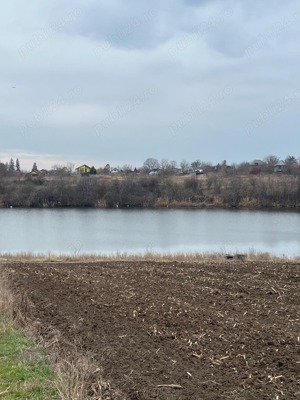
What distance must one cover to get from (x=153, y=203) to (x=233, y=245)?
134ft

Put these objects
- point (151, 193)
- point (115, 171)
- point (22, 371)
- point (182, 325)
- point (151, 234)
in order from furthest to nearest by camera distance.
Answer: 1. point (115, 171)
2. point (151, 193)
3. point (151, 234)
4. point (182, 325)
5. point (22, 371)

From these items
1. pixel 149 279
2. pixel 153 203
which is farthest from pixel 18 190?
pixel 149 279

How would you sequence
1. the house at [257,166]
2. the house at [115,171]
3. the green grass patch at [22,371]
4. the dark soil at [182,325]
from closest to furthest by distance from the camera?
1. the green grass patch at [22,371]
2. the dark soil at [182,325]
3. the house at [257,166]
4. the house at [115,171]

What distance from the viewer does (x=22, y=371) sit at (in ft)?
18.2

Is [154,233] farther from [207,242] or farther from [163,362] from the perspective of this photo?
[163,362]

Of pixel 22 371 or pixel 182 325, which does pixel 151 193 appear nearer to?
pixel 182 325

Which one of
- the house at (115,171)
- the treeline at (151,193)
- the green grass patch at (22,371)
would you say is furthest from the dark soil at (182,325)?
the house at (115,171)

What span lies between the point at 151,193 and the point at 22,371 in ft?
228

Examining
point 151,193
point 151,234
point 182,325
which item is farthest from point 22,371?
point 151,193

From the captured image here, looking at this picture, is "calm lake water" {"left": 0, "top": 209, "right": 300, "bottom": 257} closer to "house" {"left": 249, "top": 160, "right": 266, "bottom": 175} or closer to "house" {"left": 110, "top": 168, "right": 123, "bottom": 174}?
"house" {"left": 249, "top": 160, "right": 266, "bottom": 175}

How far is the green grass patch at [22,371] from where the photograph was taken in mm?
4945

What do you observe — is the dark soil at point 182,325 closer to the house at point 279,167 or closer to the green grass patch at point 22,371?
the green grass patch at point 22,371

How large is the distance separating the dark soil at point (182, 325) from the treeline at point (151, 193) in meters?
57.0

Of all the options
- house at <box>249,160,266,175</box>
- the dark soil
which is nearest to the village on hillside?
house at <box>249,160,266,175</box>
